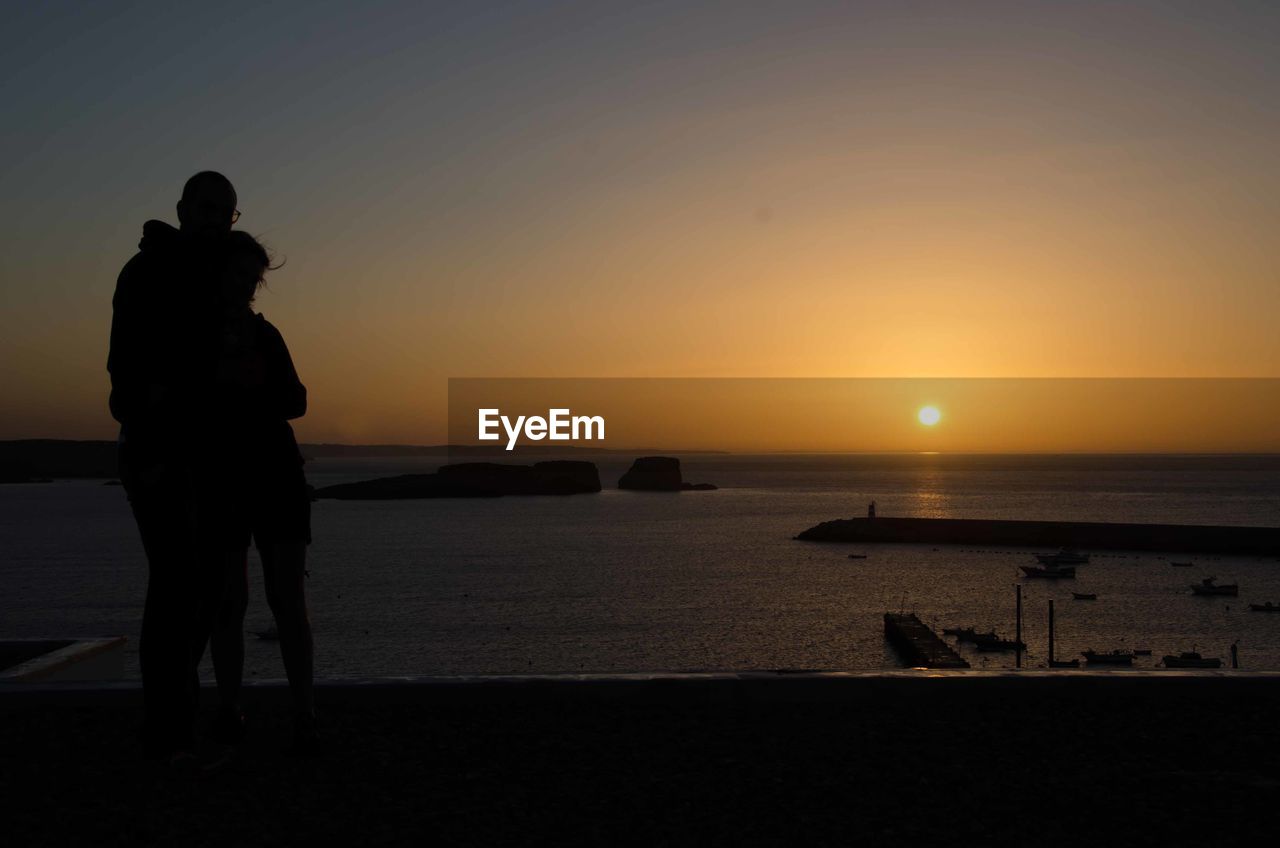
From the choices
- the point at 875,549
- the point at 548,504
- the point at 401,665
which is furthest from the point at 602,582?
the point at 548,504

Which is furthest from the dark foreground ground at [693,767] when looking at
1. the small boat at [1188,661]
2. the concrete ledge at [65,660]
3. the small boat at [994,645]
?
the small boat at [994,645]

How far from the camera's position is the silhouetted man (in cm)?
326

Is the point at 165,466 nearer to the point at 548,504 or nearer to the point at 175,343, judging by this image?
the point at 175,343

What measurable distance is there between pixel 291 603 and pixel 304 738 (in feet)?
1.60

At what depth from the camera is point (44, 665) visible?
4.98 meters

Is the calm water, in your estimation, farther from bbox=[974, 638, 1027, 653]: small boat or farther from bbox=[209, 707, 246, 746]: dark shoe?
bbox=[209, 707, 246, 746]: dark shoe

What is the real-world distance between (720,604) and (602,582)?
10.4 m

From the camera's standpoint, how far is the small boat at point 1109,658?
37.3 meters

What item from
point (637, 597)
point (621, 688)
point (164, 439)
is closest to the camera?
point (164, 439)

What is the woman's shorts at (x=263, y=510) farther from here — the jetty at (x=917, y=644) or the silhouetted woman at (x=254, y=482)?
the jetty at (x=917, y=644)

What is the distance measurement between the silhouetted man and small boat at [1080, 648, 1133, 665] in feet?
128

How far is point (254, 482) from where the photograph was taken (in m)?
3.56

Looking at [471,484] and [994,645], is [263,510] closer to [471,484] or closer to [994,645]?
[994,645]

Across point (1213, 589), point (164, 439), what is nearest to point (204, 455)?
point (164, 439)
